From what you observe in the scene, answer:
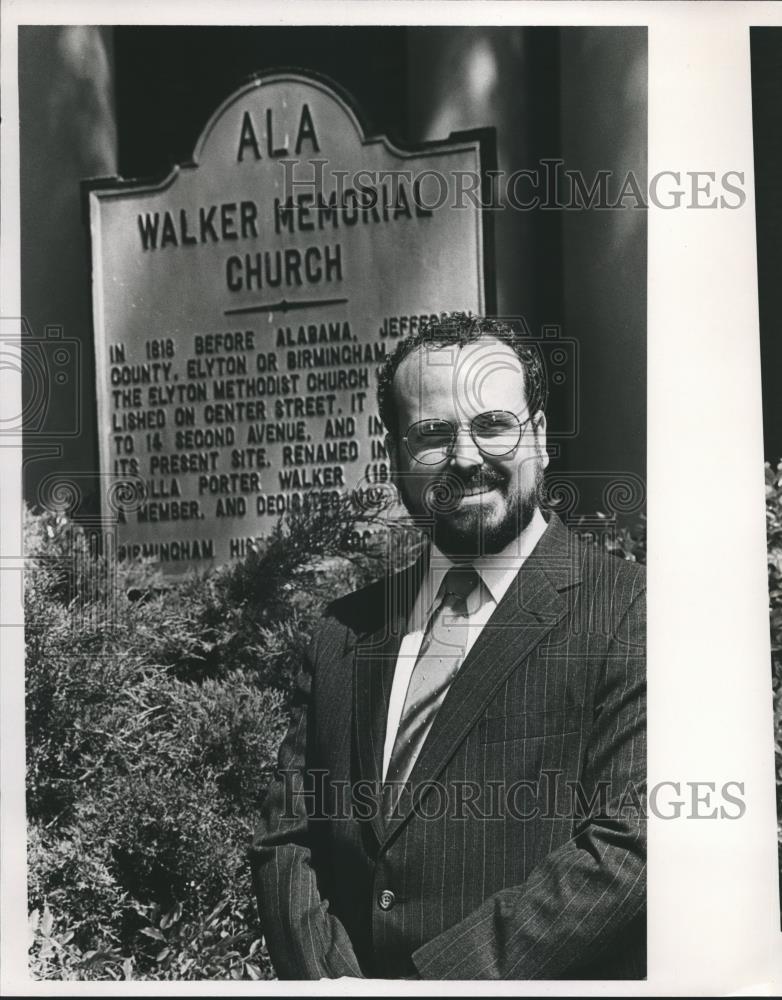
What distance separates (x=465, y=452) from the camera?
4840 millimetres

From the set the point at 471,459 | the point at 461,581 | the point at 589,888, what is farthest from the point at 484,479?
the point at 589,888

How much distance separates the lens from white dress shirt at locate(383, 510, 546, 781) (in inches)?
190

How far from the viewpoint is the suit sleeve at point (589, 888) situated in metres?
4.64

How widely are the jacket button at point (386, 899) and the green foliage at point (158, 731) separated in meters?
0.65

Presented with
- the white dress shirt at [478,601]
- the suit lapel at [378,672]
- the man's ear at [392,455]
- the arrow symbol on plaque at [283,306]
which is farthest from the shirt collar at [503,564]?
the arrow symbol on plaque at [283,306]

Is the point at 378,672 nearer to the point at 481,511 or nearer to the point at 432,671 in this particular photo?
the point at 432,671

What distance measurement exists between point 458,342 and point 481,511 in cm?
72

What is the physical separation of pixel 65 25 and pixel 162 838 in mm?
3509

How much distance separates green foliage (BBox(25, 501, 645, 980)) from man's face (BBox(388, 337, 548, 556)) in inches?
8.9

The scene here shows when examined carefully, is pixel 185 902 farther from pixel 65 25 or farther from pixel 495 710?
pixel 65 25

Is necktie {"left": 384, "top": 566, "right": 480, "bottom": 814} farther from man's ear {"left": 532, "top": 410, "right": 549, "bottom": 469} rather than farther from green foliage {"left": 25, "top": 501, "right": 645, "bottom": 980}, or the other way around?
man's ear {"left": 532, "top": 410, "right": 549, "bottom": 469}

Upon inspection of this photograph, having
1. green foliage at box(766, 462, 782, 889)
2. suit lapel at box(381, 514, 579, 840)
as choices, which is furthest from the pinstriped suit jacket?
green foliage at box(766, 462, 782, 889)

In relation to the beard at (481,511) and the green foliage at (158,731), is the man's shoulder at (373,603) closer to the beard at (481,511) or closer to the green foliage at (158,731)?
the green foliage at (158,731)

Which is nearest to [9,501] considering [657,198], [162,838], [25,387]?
[25,387]
